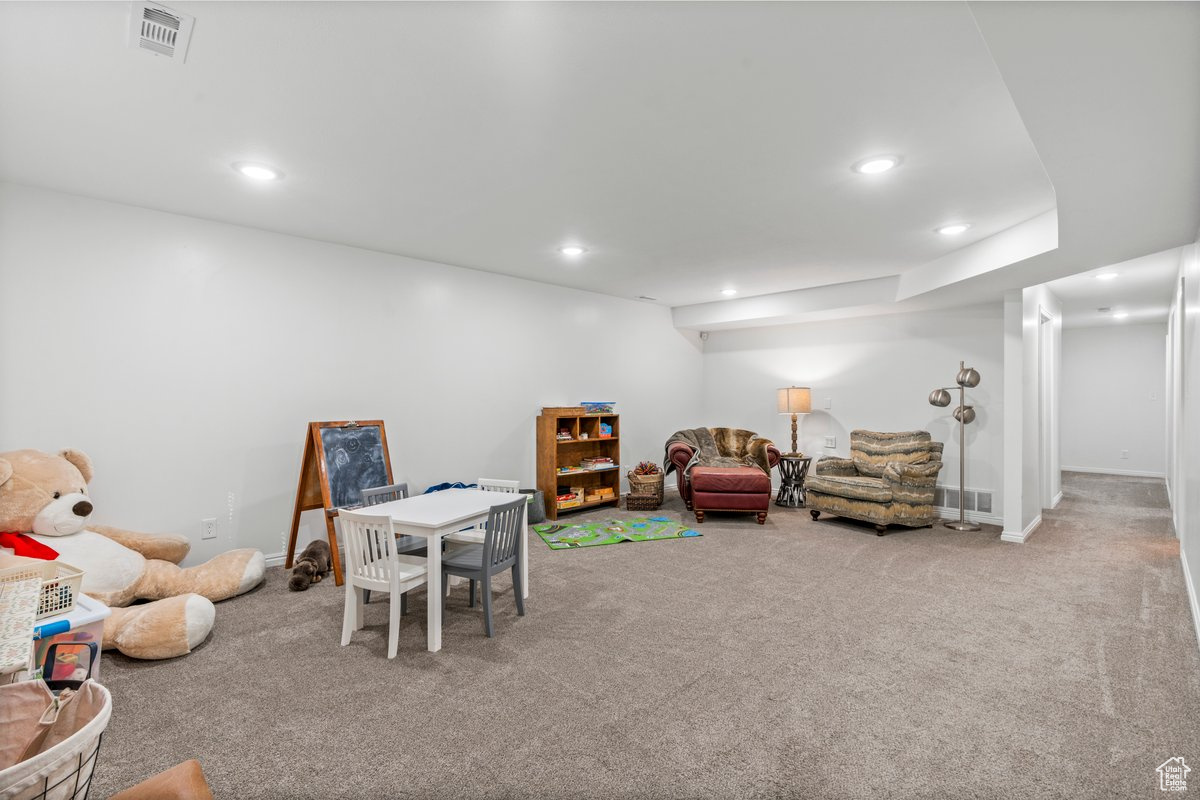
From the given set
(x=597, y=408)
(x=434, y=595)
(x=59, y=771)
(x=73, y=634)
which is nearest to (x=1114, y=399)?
(x=597, y=408)

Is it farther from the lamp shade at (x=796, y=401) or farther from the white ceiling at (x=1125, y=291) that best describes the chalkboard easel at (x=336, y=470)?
the white ceiling at (x=1125, y=291)

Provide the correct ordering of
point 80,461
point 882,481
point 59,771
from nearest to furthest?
point 59,771 < point 80,461 < point 882,481

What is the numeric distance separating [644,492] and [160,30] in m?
5.15

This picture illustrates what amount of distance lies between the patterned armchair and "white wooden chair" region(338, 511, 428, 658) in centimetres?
408

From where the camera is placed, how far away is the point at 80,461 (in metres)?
3.15

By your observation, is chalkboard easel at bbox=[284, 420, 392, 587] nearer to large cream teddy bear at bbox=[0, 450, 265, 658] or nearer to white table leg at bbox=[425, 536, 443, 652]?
large cream teddy bear at bbox=[0, 450, 265, 658]

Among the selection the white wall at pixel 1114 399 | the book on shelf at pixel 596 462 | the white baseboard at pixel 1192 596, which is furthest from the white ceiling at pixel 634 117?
the white wall at pixel 1114 399

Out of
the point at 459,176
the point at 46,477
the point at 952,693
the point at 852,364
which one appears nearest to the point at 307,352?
the point at 46,477

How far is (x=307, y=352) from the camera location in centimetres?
422

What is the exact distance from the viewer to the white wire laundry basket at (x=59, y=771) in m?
0.68

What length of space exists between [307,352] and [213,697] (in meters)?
2.58

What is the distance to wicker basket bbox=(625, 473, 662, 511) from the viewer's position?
6.03 meters

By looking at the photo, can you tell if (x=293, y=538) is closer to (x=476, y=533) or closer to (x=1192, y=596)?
(x=476, y=533)

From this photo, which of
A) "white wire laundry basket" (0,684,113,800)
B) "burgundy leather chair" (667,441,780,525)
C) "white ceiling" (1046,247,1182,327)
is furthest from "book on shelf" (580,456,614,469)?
"white wire laundry basket" (0,684,113,800)
